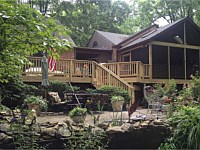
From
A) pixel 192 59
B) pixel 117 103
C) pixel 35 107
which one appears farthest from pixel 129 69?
pixel 35 107

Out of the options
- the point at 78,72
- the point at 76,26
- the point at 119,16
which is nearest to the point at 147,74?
the point at 78,72

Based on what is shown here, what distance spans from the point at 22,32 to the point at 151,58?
38.0 ft

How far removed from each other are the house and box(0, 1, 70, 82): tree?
27.1 feet

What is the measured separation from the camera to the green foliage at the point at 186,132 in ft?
14.1

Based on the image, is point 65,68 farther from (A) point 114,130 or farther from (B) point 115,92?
(A) point 114,130

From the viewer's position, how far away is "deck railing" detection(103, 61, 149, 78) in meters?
12.7

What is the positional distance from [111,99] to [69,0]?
19967 mm

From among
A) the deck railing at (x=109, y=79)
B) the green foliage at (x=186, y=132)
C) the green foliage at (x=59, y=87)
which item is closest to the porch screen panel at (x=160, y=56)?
the deck railing at (x=109, y=79)

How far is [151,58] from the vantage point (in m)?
14.0

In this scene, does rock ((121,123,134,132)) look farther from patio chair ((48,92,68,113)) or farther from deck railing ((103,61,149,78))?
deck railing ((103,61,149,78))

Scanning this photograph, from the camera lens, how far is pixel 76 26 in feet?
90.8

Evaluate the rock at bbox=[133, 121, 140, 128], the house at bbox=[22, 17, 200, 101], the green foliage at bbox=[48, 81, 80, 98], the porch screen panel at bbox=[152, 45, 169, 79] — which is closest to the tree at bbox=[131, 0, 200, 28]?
the house at bbox=[22, 17, 200, 101]

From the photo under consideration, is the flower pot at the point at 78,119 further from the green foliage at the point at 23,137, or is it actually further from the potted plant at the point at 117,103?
the potted plant at the point at 117,103

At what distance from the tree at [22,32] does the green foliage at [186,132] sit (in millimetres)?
2598
